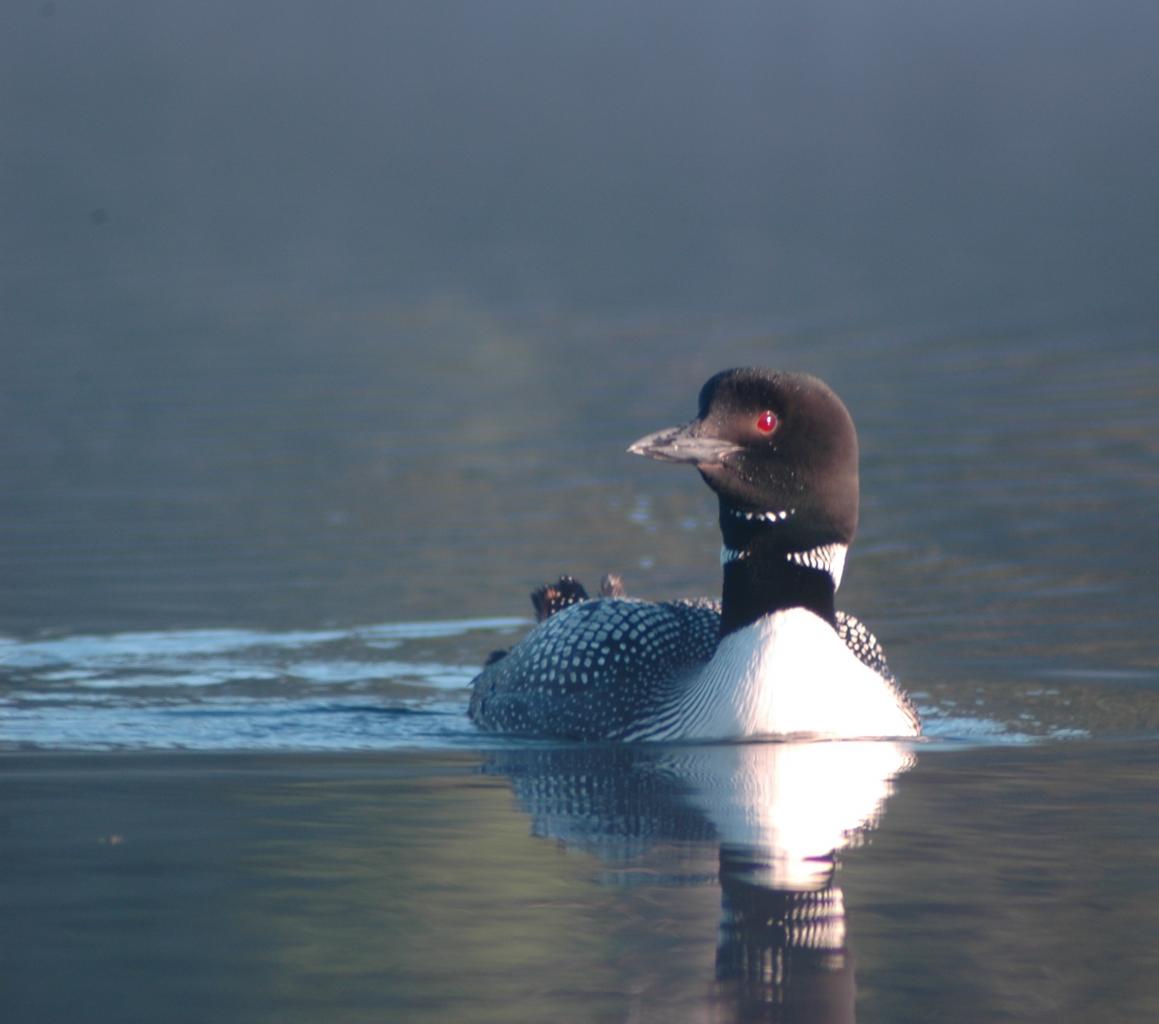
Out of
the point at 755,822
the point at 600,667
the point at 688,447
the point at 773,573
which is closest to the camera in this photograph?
the point at 755,822

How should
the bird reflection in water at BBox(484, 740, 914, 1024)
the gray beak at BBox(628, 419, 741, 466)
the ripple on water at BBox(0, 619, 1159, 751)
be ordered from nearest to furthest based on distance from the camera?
the bird reflection in water at BBox(484, 740, 914, 1024) → the gray beak at BBox(628, 419, 741, 466) → the ripple on water at BBox(0, 619, 1159, 751)

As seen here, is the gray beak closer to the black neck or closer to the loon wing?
the black neck

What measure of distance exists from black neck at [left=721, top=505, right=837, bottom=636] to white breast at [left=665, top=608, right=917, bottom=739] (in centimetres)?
3

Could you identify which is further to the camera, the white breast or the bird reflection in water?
the white breast

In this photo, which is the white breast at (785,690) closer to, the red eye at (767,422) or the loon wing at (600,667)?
the loon wing at (600,667)

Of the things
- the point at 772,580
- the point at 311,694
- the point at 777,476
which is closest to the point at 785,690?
the point at 772,580

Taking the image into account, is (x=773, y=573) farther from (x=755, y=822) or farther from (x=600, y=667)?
(x=755, y=822)

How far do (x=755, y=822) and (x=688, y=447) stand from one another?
1.36 meters

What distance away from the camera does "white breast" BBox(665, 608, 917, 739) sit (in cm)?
657

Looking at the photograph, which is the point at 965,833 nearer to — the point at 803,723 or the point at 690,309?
the point at 803,723

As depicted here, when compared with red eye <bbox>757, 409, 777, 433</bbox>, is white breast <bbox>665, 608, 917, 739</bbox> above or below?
below

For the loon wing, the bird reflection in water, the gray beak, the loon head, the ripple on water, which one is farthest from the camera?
the ripple on water

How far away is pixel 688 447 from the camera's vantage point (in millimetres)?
6559

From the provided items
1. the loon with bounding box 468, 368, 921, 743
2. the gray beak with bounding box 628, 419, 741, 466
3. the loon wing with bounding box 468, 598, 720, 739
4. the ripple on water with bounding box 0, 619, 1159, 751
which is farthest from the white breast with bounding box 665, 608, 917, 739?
the gray beak with bounding box 628, 419, 741, 466
